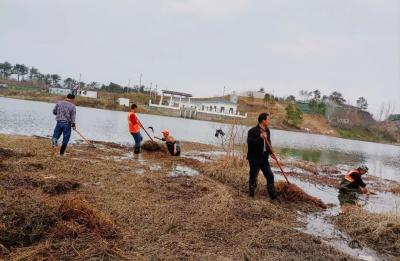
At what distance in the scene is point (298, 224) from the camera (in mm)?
7172

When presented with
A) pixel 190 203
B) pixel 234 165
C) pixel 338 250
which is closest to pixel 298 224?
pixel 338 250

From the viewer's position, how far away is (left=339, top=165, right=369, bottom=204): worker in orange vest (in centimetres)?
1123

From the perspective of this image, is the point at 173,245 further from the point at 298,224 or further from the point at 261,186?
the point at 261,186

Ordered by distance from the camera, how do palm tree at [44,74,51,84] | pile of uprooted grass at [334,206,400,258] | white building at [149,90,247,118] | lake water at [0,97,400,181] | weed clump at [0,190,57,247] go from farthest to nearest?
palm tree at [44,74,51,84] → white building at [149,90,247,118] → lake water at [0,97,400,181] → pile of uprooted grass at [334,206,400,258] → weed clump at [0,190,57,247]

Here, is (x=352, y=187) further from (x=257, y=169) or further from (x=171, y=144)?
(x=171, y=144)

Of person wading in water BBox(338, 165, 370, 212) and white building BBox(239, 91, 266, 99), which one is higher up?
white building BBox(239, 91, 266, 99)

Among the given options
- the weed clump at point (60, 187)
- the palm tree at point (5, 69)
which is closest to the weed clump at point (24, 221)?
the weed clump at point (60, 187)

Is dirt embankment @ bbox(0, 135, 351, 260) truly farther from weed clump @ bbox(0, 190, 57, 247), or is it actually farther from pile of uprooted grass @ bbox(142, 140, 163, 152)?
pile of uprooted grass @ bbox(142, 140, 163, 152)

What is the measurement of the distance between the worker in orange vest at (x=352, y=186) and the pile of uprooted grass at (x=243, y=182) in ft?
7.67

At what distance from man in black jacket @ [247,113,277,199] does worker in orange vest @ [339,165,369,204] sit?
3.67 meters

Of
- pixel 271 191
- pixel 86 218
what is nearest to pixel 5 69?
pixel 271 191

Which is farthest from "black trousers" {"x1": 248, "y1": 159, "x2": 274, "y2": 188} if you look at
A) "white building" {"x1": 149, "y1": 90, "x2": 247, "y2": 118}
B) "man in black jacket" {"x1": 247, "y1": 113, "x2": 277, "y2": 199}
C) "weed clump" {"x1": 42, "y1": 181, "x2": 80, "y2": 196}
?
"white building" {"x1": 149, "y1": 90, "x2": 247, "y2": 118}

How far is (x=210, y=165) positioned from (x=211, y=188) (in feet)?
9.33

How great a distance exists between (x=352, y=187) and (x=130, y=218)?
28.5 ft
